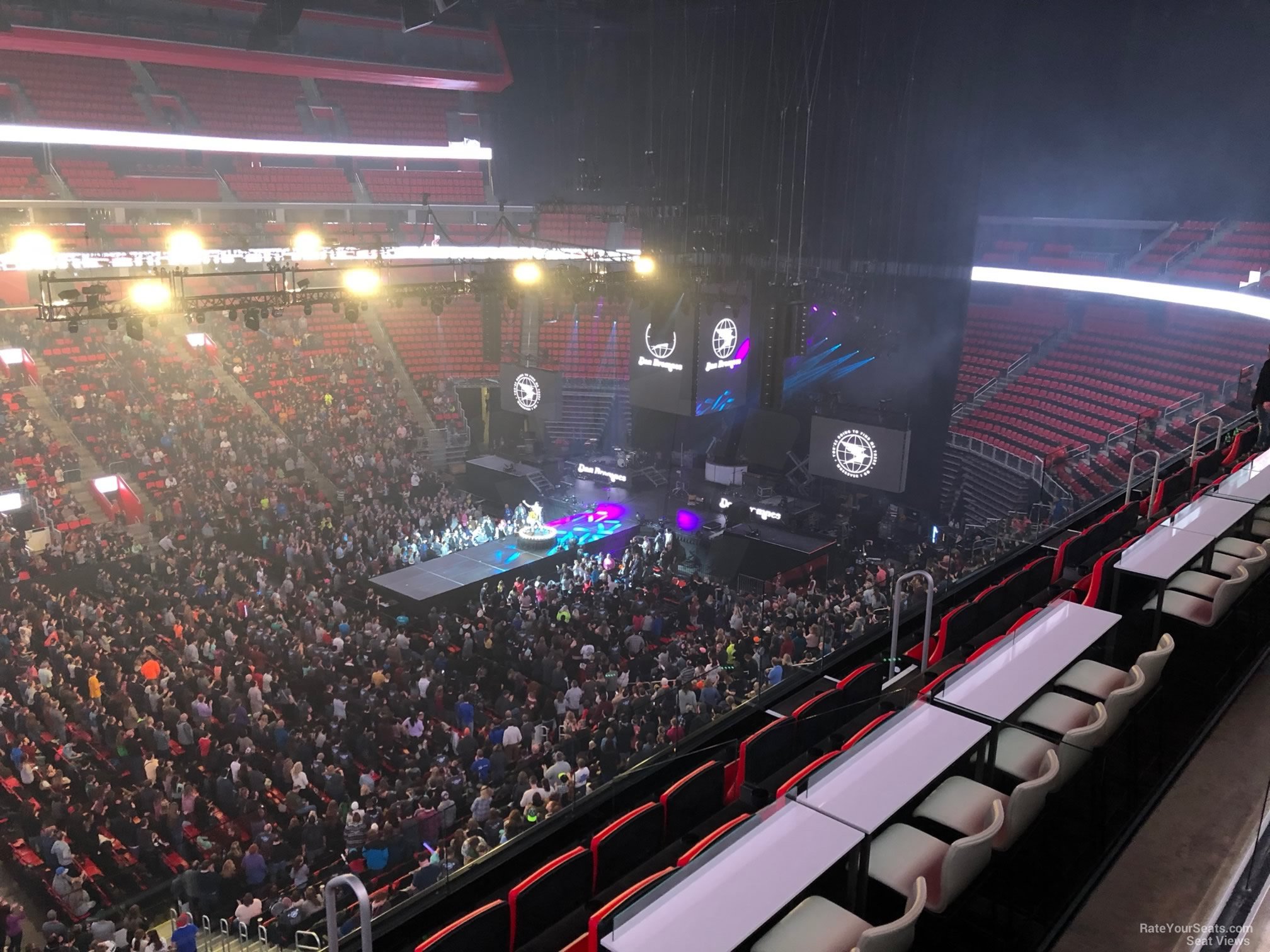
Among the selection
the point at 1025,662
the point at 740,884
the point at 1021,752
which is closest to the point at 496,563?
the point at 1025,662

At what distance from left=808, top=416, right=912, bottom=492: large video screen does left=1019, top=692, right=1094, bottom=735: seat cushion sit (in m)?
12.7

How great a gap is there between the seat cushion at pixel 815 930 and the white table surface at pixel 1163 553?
3010 mm

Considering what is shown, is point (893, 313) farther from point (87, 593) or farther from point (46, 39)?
point (46, 39)

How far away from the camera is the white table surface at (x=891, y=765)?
3432mm

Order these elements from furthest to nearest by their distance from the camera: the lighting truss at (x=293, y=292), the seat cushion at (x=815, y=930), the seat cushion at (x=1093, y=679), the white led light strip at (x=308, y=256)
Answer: the white led light strip at (x=308, y=256), the lighting truss at (x=293, y=292), the seat cushion at (x=1093, y=679), the seat cushion at (x=815, y=930)

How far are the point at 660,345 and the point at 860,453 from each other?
4.30 m

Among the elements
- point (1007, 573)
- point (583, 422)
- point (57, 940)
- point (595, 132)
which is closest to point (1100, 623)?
point (1007, 573)

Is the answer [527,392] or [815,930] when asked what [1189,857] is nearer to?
[815,930]

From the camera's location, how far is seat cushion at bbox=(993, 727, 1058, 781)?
404 centimetres

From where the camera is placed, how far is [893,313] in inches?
707

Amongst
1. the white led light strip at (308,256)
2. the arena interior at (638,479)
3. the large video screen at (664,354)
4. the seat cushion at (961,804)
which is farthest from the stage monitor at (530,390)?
the seat cushion at (961,804)

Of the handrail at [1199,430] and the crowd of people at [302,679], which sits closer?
the crowd of people at [302,679]

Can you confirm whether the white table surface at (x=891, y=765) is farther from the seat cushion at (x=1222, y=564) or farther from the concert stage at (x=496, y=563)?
the concert stage at (x=496, y=563)

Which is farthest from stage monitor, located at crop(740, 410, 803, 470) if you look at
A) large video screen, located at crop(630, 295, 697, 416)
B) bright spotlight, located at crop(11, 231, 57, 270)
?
bright spotlight, located at crop(11, 231, 57, 270)
